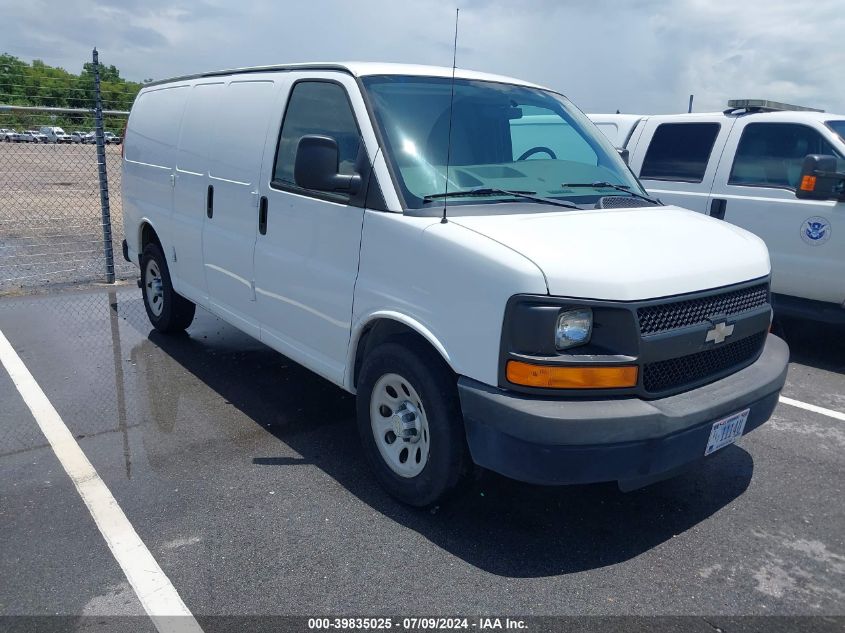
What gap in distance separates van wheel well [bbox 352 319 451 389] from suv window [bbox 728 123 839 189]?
4508mm

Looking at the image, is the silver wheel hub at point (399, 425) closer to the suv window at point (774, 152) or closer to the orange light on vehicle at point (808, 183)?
the orange light on vehicle at point (808, 183)

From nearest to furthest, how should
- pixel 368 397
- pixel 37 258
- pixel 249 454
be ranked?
pixel 368 397
pixel 249 454
pixel 37 258

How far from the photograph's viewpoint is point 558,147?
4508mm

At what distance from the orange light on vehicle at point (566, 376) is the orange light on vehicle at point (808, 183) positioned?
400 centimetres

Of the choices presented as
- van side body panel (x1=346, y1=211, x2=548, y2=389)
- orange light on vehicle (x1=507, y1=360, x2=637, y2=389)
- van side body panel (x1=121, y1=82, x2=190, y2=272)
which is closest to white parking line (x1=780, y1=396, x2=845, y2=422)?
orange light on vehicle (x1=507, y1=360, x2=637, y2=389)

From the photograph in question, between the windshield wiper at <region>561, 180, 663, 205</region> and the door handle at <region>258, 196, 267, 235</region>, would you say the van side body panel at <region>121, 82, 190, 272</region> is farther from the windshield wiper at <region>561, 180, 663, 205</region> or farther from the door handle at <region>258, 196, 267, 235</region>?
the windshield wiper at <region>561, 180, 663, 205</region>

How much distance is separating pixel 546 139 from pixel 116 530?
10.9ft

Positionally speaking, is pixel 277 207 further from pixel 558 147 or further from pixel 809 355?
pixel 809 355

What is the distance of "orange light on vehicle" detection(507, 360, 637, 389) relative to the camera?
3.00 m

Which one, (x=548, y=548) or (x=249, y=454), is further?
(x=249, y=454)

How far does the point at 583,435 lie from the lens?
116 inches

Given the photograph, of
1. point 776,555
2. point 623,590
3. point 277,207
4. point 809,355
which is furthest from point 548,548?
point 809,355

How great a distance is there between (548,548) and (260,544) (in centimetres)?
137

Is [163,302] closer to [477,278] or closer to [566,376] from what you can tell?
[477,278]
